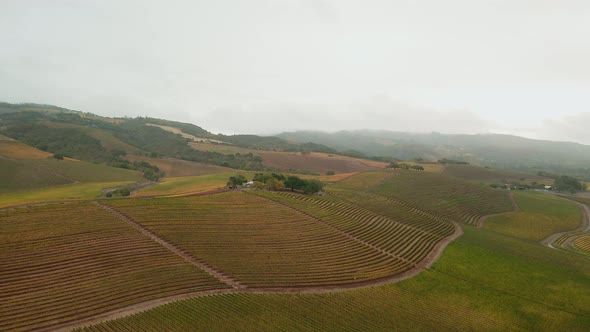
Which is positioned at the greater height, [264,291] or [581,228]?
[264,291]

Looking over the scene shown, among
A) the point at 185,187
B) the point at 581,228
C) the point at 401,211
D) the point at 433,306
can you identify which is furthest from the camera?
the point at 185,187

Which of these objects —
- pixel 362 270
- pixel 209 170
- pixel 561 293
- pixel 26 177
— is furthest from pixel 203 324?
pixel 209 170

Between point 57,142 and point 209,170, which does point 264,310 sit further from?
point 57,142

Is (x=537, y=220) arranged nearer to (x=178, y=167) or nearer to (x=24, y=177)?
(x=178, y=167)

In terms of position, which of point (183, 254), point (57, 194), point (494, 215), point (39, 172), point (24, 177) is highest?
point (39, 172)

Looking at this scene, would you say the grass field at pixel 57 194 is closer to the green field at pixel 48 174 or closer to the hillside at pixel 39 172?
the green field at pixel 48 174

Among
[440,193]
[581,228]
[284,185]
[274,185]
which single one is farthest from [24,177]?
[581,228]

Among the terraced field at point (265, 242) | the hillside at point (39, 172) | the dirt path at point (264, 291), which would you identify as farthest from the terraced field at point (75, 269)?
the hillside at point (39, 172)
